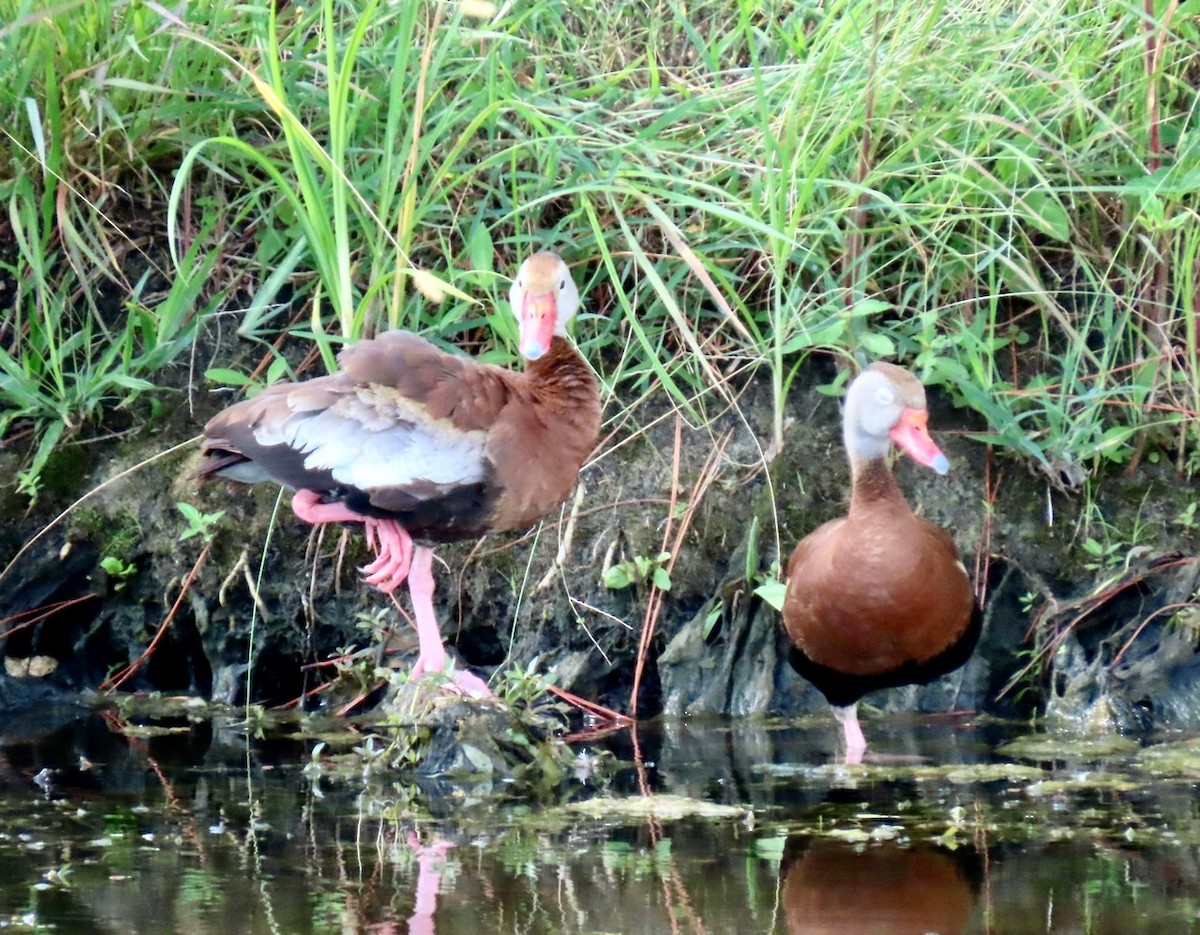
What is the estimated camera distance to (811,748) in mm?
4590

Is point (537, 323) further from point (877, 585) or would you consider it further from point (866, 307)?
point (877, 585)

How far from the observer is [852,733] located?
4.57 metres

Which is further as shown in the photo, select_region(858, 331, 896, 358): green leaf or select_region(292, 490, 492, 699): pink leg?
select_region(858, 331, 896, 358): green leaf

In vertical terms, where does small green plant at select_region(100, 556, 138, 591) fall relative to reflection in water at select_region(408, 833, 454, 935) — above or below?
above

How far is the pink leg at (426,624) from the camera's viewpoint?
4617 millimetres

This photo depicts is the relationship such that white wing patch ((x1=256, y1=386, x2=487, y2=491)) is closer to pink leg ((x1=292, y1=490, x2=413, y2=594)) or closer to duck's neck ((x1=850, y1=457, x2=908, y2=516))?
pink leg ((x1=292, y1=490, x2=413, y2=594))

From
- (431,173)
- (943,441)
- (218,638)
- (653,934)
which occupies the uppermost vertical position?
(431,173)

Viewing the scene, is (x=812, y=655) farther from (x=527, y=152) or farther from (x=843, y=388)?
(x=527, y=152)

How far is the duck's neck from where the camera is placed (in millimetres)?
4633

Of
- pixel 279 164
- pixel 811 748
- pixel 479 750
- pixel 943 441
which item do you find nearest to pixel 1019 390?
pixel 943 441

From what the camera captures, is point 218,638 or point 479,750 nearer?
point 479,750

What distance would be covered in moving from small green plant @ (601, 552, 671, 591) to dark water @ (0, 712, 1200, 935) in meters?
0.59

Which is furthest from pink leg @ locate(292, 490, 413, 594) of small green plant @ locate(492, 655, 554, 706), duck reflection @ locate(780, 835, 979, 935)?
duck reflection @ locate(780, 835, 979, 935)

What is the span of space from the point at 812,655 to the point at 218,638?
1915 millimetres
